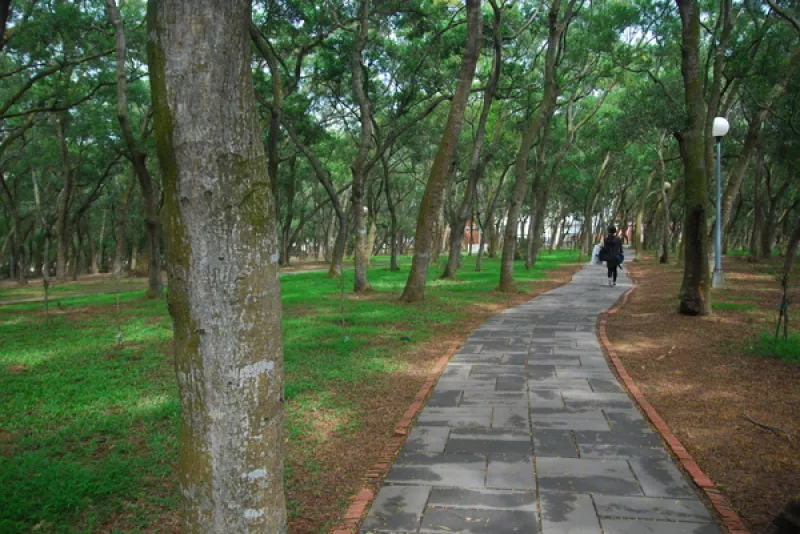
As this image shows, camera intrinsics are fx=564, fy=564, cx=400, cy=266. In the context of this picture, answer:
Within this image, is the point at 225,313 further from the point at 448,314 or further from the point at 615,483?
the point at 448,314

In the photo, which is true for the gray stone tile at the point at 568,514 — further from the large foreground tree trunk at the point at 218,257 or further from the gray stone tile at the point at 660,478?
the large foreground tree trunk at the point at 218,257

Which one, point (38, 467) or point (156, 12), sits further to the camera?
point (38, 467)

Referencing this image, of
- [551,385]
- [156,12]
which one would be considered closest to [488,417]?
[551,385]

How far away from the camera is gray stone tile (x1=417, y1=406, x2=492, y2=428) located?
15.0 ft

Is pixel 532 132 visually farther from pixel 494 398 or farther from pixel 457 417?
pixel 457 417

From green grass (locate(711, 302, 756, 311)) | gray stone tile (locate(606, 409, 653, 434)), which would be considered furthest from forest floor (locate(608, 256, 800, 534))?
gray stone tile (locate(606, 409, 653, 434))

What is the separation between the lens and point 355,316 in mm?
10195

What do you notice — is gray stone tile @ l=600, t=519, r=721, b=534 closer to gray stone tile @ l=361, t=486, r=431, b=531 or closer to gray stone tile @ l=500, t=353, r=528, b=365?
gray stone tile @ l=361, t=486, r=431, b=531

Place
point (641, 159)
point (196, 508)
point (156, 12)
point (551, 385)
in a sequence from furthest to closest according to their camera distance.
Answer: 1. point (641, 159)
2. point (551, 385)
3. point (196, 508)
4. point (156, 12)

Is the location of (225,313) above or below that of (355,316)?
above

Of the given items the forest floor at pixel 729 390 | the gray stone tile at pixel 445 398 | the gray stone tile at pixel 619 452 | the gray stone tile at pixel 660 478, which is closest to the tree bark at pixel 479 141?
the forest floor at pixel 729 390

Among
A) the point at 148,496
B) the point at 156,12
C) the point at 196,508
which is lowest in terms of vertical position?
the point at 148,496

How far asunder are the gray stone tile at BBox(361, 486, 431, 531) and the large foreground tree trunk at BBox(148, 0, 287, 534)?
1.01 metres

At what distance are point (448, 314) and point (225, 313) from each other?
880 cm
